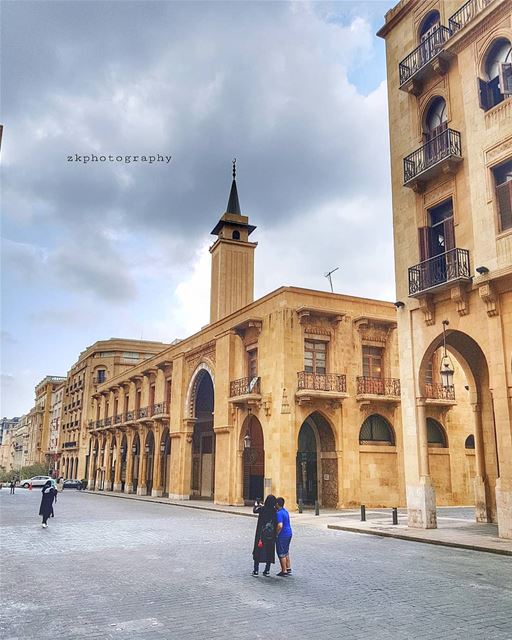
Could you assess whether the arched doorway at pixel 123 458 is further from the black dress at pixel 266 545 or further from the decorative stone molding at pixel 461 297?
the black dress at pixel 266 545

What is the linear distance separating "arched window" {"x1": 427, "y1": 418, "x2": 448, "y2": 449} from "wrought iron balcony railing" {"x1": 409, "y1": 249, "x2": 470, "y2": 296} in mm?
13005

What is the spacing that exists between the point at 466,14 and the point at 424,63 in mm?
1678

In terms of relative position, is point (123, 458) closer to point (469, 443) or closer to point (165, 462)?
point (165, 462)

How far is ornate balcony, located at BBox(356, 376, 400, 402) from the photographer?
87.9ft

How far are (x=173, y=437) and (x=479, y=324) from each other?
81.1 feet

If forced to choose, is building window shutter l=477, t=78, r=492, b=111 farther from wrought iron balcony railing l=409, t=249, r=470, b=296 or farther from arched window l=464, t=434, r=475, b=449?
arched window l=464, t=434, r=475, b=449

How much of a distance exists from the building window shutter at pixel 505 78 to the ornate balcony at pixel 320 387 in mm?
13634

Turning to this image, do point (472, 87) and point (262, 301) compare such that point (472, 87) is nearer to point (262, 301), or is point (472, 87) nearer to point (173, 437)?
point (262, 301)

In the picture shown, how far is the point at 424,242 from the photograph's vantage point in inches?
688

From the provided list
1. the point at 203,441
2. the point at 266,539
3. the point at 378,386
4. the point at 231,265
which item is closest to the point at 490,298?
the point at 266,539

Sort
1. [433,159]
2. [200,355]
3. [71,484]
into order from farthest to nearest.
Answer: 1. [71,484]
2. [200,355]
3. [433,159]

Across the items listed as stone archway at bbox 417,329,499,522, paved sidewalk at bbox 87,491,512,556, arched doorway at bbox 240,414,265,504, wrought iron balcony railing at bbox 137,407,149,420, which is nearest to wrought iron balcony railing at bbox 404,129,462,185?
stone archway at bbox 417,329,499,522

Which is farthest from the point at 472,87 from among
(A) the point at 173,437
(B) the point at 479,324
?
(A) the point at 173,437

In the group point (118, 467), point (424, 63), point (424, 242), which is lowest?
point (118, 467)
